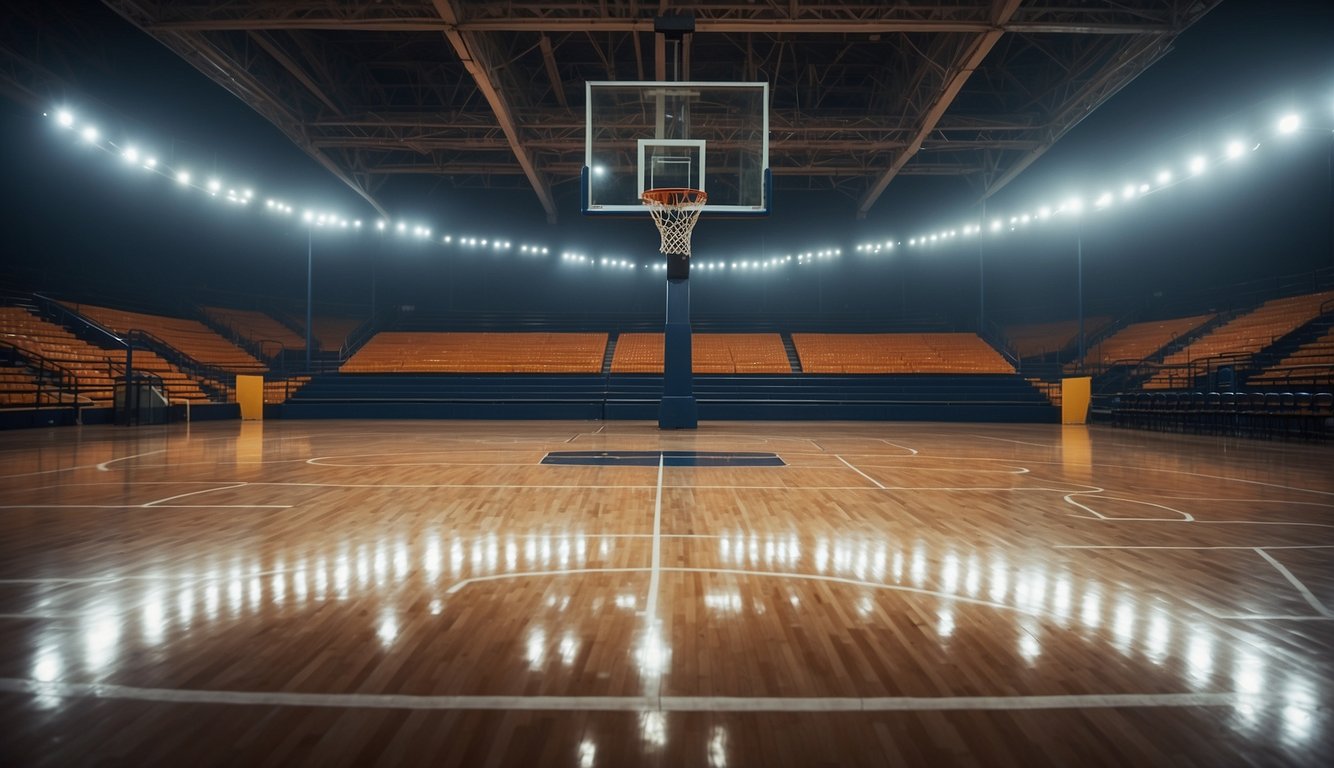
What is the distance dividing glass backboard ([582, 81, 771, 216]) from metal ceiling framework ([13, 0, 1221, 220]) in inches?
46.5

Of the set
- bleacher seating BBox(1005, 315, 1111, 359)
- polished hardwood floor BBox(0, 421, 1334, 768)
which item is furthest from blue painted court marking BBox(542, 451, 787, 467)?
bleacher seating BBox(1005, 315, 1111, 359)

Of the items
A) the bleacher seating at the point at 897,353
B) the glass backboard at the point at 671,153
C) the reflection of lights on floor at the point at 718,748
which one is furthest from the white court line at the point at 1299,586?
the bleacher seating at the point at 897,353

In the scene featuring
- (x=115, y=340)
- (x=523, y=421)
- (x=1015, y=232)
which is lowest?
(x=523, y=421)

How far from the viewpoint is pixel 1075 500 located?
541 cm

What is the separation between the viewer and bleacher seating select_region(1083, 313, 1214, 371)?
17516 millimetres

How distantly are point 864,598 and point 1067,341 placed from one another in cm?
2054

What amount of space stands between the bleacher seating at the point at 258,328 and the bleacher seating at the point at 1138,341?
22.9 meters

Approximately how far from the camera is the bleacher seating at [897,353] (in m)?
19.3

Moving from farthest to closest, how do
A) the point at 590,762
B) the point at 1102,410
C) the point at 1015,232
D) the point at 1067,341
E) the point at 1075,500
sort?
1. the point at 1015,232
2. the point at 1067,341
3. the point at 1102,410
4. the point at 1075,500
5. the point at 590,762

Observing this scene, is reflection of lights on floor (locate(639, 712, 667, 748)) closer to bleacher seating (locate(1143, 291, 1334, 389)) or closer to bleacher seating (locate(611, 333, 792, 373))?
bleacher seating (locate(611, 333, 792, 373))

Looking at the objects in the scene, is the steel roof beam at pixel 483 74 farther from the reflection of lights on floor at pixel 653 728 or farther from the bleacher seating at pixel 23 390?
the reflection of lights on floor at pixel 653 728

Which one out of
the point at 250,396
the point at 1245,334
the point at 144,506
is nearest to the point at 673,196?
the point at 144,506

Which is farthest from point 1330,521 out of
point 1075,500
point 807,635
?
point 807,635

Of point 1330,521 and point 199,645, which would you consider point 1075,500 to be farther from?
point 199,645
